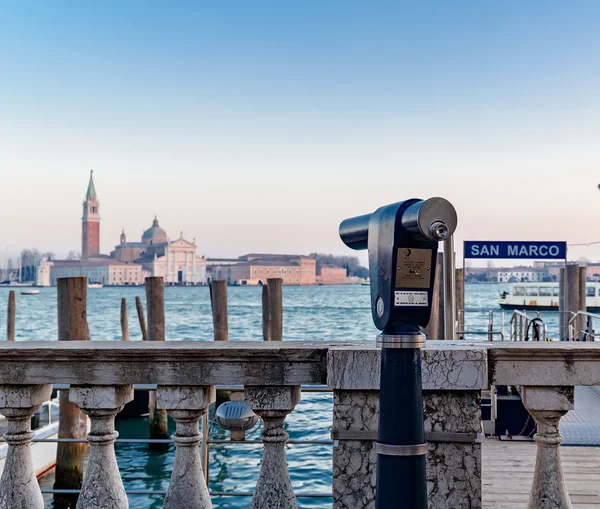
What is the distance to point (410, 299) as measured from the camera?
231 centimetres

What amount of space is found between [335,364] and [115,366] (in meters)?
0.93

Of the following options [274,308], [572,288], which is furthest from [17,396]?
[572,288]

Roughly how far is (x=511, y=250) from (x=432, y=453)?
29.3 ft

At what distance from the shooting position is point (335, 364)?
2.91m

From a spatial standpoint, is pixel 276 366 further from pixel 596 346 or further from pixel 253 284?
pixel 253 284

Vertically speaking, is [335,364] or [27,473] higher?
[335,364]

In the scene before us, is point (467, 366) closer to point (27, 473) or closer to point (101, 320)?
point (27, 473)

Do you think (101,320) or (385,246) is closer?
(385,246)

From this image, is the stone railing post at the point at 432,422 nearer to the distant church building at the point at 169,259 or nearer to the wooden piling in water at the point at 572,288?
the wooden piling in water at the point at 572,288

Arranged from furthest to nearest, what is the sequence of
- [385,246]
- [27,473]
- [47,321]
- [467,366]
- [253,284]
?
[253,284]
[47,321]
[27,473]
[467,366]
[385,246]

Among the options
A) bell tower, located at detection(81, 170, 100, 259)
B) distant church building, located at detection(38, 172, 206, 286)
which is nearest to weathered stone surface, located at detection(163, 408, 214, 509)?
distant church building, located at detection(38, 172, 206, 286)

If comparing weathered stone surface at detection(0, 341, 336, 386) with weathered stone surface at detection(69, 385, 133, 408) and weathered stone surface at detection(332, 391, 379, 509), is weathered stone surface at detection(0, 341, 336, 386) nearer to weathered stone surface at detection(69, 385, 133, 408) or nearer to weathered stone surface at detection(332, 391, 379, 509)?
weathered stone surface at detection(69, 385, 133, 408)

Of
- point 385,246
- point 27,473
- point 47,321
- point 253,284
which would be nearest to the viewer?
point 385,246

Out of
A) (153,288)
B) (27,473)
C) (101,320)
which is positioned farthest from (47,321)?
(27,473)
